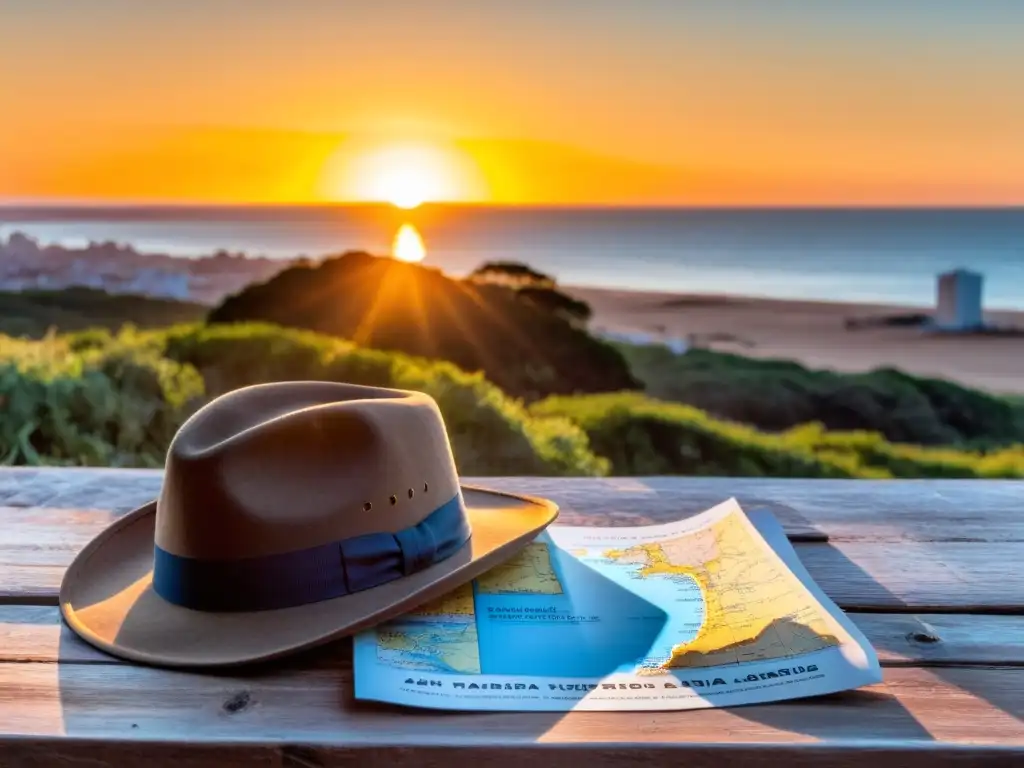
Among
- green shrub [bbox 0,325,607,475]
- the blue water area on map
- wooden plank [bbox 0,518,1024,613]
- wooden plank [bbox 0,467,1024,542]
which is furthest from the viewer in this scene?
green shrub [bbox 0,325,607,475]

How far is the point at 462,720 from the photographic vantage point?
25.3 inches

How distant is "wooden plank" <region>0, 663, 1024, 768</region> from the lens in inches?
23.7

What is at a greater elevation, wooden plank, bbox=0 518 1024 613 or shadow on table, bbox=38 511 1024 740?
wooden plank, bbox=0 518 1024 613

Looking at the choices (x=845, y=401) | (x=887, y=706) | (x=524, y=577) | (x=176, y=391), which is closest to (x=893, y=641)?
(x=887, y=706)

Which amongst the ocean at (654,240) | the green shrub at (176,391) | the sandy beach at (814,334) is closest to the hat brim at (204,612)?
the green shrub at (176,391)

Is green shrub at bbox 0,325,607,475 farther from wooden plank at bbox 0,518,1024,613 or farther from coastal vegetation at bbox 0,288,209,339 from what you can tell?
wooden plank at bbox 0,518,1024,613

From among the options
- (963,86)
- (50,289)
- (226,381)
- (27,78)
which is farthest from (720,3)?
(50,289)

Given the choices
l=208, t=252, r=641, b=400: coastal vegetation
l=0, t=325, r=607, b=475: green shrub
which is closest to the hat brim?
l=0, t=325, r=607, b=475: green shrub

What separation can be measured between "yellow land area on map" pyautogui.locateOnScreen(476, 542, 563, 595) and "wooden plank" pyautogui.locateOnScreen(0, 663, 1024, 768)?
0.21 metres

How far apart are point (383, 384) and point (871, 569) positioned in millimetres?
2047

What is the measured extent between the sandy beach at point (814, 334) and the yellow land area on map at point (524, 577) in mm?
3366

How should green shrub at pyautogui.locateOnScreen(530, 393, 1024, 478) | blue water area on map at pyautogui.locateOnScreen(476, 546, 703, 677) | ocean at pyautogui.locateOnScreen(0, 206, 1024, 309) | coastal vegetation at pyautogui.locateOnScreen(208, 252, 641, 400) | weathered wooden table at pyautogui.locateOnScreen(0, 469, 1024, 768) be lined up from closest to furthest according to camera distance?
weathered wooden table at pyautogui.locateOnScreen(0, 469, 1024, 768) < blue water area on map at pyautogui.locateOnScreen(476, 546, 703, 677) < green shrub at pyautogui.locateOnScreen(530, 393, 1024, 478) < coastal vegetation at pyautogui.locateOnScreen(208, 252, 641, 400) < ocean at pyautogui.locateOnScreen(0, 206, 1024, 309)

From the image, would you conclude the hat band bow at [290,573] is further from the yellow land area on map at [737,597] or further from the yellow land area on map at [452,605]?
the yellow land area on map at [737,597]

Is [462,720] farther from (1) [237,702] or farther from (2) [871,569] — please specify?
(2) [871,569]
